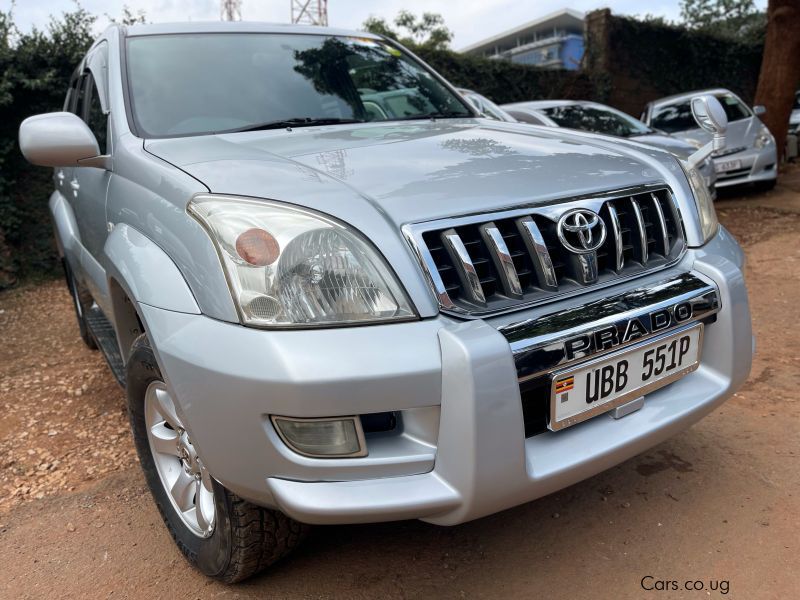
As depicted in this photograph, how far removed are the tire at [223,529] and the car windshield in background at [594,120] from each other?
6230 millimetres

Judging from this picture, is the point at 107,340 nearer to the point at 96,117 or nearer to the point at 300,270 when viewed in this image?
the point at 96,117

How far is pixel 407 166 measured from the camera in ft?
6.22

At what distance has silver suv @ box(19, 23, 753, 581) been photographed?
4.83 ft

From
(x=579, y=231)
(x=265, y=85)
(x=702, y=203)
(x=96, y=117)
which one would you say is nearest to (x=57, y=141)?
(x=96, y=117)

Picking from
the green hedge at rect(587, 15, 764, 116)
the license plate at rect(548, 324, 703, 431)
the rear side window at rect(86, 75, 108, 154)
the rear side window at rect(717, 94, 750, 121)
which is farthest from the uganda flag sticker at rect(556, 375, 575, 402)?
the green hedge at rect(587, 15, 764, 116)

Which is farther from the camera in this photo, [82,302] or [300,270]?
[82,302]

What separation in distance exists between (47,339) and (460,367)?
170 inches

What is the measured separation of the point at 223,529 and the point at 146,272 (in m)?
0.73

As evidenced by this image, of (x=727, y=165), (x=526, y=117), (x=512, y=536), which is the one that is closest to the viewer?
(x=512, y=536)

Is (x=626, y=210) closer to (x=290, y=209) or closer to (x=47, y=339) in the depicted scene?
(x=290, y=209)

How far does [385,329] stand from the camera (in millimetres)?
1494

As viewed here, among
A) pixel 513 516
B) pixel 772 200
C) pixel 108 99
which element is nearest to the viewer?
pixel 513 516

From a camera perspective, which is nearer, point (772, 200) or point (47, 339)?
point (47, 339)

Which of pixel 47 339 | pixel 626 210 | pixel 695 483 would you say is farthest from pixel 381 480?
pixel 47 339
